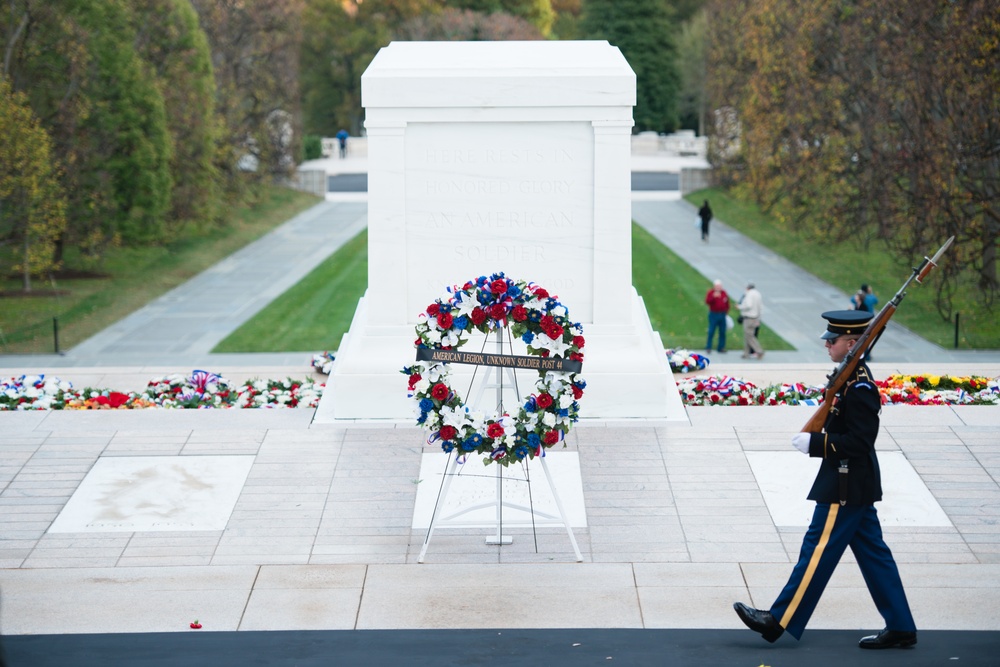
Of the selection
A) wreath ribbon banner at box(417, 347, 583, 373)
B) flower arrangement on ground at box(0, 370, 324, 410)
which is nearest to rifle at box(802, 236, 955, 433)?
wreath ribbon banner at box(417, 347, 583, 373)

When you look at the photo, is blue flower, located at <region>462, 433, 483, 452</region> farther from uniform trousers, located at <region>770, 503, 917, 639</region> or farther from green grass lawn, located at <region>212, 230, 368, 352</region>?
green grass lawn, located at <region>212, 230, 368, 352</region>

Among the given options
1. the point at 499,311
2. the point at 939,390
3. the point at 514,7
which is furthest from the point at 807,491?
the point at 514,7

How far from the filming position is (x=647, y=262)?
32.0 metres

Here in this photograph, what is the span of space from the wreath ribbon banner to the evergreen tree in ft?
177

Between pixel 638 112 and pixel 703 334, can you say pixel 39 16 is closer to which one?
pixel 703 334

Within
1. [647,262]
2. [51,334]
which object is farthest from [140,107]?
[647,262]

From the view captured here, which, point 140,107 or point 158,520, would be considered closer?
point 158,520

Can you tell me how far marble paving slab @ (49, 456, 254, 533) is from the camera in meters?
9.92

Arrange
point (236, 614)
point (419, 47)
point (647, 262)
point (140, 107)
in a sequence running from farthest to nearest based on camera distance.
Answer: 1. point (647, 262)
2. point (140, 107)
3. point (419, 47)
4. point (236, 614)

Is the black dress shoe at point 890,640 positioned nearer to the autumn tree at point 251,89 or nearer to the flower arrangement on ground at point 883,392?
the flower arrangement on ground at point 883,392

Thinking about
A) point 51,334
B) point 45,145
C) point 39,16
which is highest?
point 39,16

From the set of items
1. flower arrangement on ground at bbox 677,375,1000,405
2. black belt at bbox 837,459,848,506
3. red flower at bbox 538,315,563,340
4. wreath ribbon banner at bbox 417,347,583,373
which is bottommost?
flower arrangement on ground at bbox 677,375,1000,405

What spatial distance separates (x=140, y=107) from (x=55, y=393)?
17.2 metres

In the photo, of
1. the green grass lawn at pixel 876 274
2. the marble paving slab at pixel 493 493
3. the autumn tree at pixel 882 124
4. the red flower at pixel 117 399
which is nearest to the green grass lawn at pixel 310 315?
the green grass lawn at pixel 876 274
